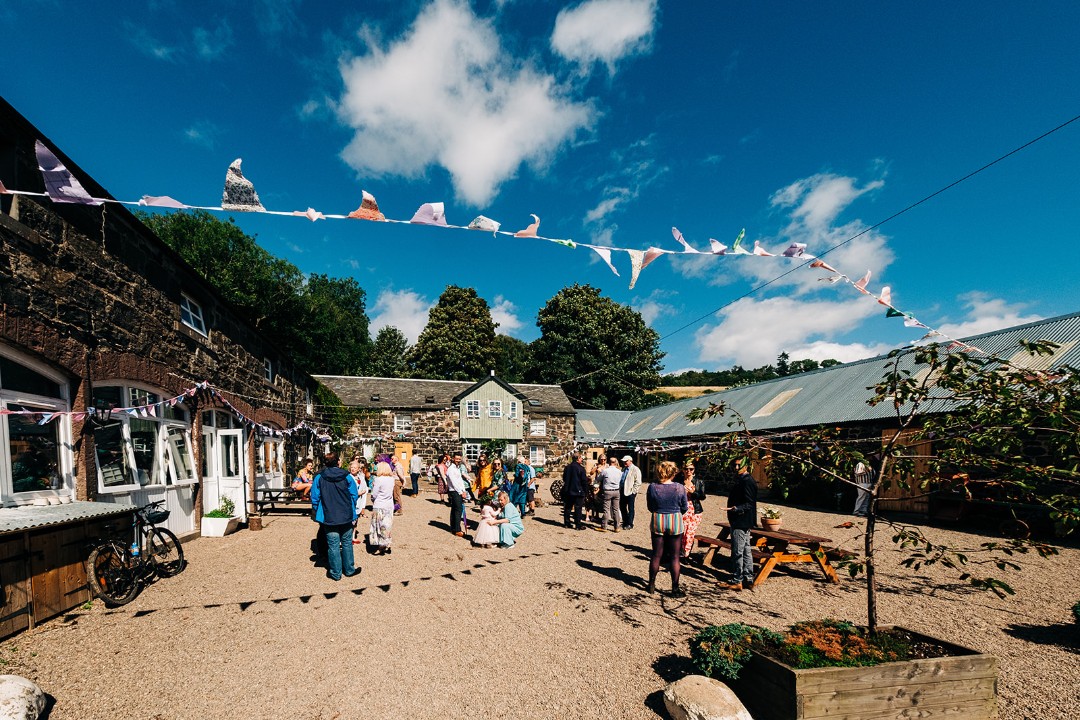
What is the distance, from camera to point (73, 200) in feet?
16.6

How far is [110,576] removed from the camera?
5.82 metres

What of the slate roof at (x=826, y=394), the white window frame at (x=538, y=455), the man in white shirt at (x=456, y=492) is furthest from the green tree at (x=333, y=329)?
the man in white shirt at (x=456, y=492)

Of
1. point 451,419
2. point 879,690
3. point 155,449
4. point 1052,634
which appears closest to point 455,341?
point 451,419

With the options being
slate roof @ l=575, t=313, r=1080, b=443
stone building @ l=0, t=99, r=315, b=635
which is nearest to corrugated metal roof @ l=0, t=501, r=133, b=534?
stone building @ l=0, t=99, r=315, b=635

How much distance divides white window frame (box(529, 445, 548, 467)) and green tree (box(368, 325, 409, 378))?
66.9 ft

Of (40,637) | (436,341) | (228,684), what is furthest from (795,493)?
(436,341)

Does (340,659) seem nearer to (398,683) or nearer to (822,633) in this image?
(398,683)

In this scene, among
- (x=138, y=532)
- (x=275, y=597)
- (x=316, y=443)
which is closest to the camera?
(x=275, y=597)

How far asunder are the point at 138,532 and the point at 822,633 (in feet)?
26.2

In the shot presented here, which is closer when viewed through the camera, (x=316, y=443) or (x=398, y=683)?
(x=398, y=683)

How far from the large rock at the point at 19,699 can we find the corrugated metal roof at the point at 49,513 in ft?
5.07

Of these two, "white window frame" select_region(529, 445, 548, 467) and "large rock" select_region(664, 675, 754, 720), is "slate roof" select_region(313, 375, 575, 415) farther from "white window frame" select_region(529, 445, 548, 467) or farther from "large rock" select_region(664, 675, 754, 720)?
"large rock" select_region(664, 675, 754, 720)

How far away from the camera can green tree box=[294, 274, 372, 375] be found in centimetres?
3794

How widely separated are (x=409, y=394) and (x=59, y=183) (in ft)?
76.5
